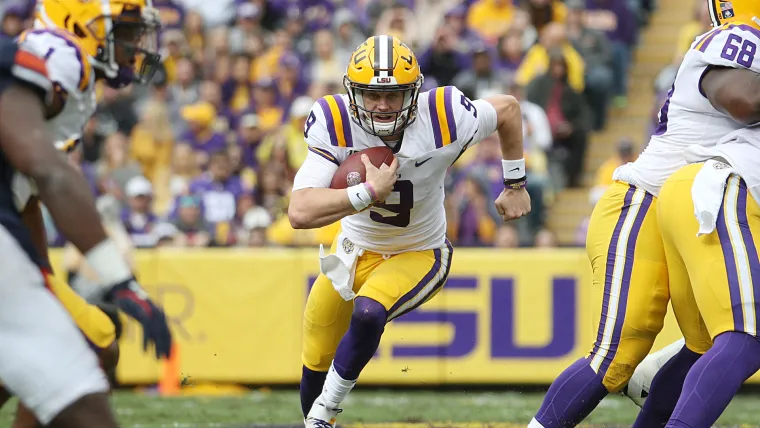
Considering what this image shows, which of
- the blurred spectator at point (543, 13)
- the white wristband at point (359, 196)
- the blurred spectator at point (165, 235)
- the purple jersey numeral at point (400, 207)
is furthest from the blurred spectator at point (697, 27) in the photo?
the white wristband at point (359, 196)

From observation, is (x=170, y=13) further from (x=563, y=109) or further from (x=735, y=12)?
(x=735, y=12)

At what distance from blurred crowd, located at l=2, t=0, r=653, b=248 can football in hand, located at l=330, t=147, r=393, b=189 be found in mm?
4556

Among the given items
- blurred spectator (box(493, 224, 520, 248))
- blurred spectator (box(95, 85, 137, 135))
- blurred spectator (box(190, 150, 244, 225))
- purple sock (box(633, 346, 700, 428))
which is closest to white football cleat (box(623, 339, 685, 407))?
purple sock (box(633, 346, 700, 428))

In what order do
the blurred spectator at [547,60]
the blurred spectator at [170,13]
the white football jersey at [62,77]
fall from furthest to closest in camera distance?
the blurred spectator at [170,13]
the blurred spectator at [547,60]
the white football jersey at [62,77]

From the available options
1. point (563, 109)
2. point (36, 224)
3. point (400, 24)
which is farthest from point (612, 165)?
point (36, 224)

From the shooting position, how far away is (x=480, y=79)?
36.0 feet

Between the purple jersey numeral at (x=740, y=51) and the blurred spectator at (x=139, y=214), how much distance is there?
21.3 ft

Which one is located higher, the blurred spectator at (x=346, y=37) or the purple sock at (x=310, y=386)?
the blurred spectator at (x=346, y=37)

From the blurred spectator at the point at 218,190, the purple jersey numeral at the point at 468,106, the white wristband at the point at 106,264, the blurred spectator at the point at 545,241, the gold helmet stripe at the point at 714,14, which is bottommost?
the blurred spectator at the point at 545,241

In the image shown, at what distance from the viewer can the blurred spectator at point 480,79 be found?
10.9 meters

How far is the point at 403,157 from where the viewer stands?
16.7 ft

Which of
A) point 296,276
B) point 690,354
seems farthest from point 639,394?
point 296,276

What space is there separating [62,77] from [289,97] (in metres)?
8.01

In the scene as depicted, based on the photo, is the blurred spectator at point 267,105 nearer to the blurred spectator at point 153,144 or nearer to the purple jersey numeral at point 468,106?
the blurred spectator at point 153,144
